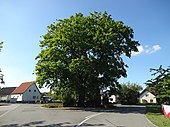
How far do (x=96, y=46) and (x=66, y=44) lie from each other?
5.02 meters

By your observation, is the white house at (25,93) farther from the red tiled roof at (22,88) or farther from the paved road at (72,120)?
the paved road at (72,120)

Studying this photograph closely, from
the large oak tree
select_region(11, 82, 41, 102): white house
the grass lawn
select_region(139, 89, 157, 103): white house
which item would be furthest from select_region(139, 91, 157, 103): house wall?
the grass lawn

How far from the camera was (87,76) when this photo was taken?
37.5 m

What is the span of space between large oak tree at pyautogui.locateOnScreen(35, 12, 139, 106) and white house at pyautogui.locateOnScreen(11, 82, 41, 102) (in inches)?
1802

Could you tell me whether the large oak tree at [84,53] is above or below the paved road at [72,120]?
above

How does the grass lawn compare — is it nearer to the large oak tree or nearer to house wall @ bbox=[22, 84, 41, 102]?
the large oak tree

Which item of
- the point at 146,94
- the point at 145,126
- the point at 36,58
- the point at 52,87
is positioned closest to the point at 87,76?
the point at 52,87

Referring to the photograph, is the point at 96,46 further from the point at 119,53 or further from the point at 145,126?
the point at 145,126

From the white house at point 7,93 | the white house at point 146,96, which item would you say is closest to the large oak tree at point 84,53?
the white house at point 146,96

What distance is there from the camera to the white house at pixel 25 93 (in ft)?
265

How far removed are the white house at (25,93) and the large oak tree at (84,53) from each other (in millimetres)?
45761

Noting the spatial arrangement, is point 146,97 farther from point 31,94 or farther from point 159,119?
point 159,119

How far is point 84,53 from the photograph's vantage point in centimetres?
3681

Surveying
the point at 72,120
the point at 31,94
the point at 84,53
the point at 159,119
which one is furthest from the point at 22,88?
the point at 159,119
